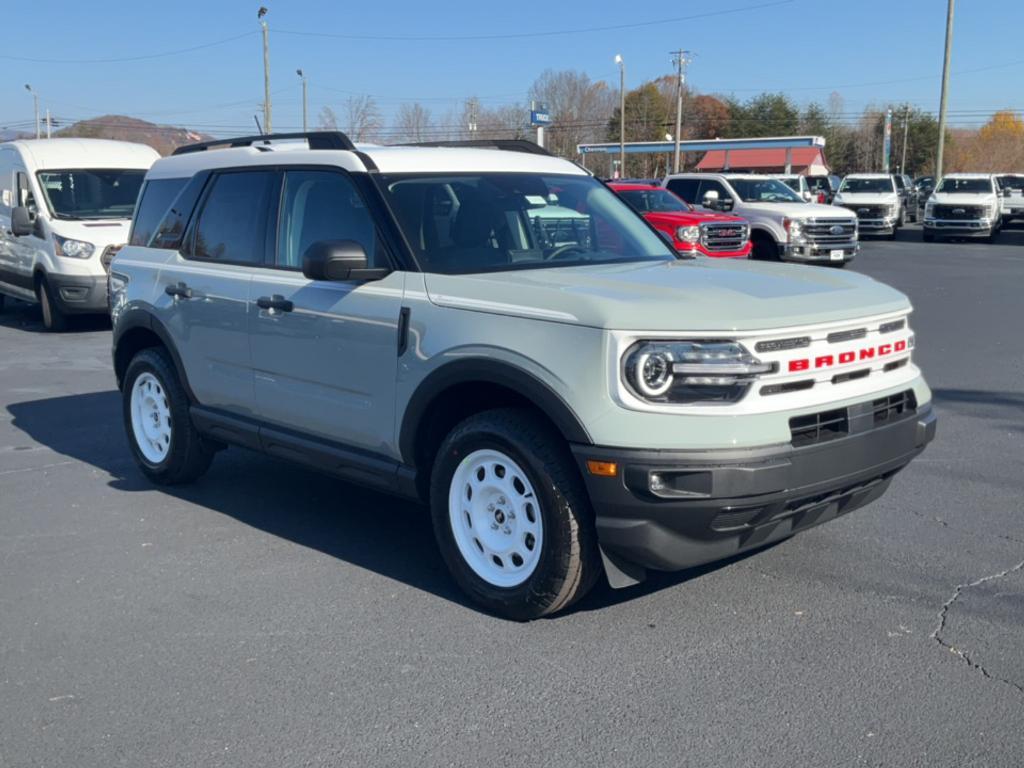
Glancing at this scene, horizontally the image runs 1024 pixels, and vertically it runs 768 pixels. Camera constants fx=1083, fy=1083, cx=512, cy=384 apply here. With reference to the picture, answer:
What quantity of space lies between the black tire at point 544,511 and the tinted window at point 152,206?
3.13m

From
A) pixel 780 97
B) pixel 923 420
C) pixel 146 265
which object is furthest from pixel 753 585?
pixel 780 97

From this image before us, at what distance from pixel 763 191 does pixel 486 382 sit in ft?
63.0

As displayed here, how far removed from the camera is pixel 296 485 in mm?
→ 6777

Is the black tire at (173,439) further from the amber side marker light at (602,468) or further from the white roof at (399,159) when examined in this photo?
the amber side marker light at (602,468)

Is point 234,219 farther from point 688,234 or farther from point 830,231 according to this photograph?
point 830,231

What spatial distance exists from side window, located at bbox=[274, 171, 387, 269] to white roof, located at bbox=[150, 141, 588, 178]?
0.30ft

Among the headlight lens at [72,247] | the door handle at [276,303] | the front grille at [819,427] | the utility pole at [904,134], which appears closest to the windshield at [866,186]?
the headlight lens at [72,247]

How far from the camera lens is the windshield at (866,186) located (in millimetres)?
32938

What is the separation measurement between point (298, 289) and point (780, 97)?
98.7 m

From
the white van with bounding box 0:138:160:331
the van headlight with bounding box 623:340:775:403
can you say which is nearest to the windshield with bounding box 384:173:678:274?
the van headlight with bounding box 623:340:775:403

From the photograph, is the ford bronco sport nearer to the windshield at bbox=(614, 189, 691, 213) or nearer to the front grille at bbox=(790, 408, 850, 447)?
the front grille at bbox=(790, 408, 850, 447)

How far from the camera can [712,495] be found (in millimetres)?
3910

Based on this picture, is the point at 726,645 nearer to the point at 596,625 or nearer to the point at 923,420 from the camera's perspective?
the point at 596,625

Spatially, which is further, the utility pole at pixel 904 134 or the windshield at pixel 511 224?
the utility pole at pixel 904 134
